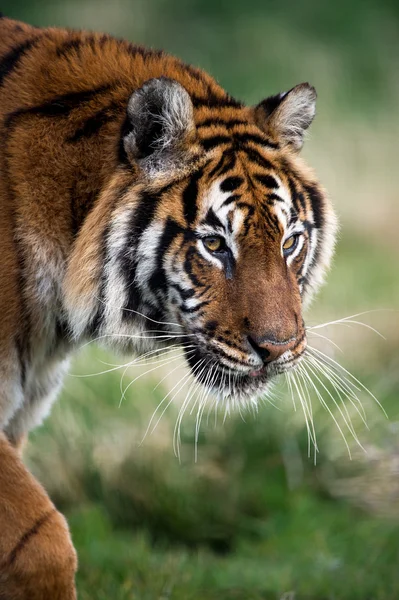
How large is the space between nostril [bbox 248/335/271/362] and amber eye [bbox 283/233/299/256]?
0.30 meters

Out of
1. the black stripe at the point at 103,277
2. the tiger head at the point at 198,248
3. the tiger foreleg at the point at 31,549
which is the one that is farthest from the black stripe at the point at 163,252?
the tiger foreleg at the point at 31,549

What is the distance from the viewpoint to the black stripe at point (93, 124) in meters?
2.92

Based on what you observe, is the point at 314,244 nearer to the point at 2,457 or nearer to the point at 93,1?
the point at 2,457

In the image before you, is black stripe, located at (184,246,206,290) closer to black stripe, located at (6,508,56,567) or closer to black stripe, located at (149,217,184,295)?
black stripe, located at (149,217,184,295)

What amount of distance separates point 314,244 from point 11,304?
914 millimetres

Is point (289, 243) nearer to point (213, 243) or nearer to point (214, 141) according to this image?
point (213, 243)

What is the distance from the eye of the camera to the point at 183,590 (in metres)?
3.43

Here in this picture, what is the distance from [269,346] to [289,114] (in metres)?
0.73

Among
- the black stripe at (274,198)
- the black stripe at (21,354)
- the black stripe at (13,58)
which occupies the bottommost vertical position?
the black stripe at (21,354)

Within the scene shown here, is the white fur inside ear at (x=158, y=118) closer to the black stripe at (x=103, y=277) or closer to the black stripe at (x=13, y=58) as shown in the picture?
the black stripe at (x=103, y=277)

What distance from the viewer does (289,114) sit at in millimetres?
3084

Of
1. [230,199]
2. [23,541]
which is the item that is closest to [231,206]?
[230,199]

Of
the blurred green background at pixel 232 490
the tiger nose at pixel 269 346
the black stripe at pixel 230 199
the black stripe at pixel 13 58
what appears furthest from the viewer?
the blurred green background at pixel 232 490

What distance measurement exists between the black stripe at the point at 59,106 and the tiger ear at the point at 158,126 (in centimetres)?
16
